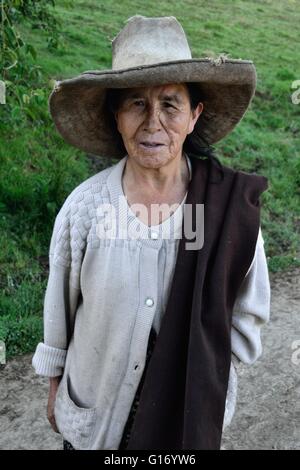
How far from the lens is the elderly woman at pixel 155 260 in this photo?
1.66 m

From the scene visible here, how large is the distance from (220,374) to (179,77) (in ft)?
3.03

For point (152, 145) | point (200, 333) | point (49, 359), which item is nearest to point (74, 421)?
point (49, 359)

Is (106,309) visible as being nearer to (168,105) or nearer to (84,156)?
(168,105)

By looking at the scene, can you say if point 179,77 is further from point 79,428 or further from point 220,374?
point 79,428

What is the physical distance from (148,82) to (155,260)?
53 cm

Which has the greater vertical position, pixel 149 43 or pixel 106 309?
pixel 149 43

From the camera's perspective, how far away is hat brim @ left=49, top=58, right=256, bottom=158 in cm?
157

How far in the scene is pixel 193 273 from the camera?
1666 millimetres

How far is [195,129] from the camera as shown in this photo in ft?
6.57

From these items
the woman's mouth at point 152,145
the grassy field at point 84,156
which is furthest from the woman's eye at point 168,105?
the grassy field at point 84,156

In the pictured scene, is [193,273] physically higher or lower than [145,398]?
higher

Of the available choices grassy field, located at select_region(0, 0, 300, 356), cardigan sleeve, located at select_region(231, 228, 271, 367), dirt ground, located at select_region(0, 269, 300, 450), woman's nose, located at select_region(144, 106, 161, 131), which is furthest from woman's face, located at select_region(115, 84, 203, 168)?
dirt ground, located at select_region(0, 269, 300, 450)

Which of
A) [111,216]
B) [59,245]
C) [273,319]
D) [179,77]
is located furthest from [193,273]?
[273,319]
